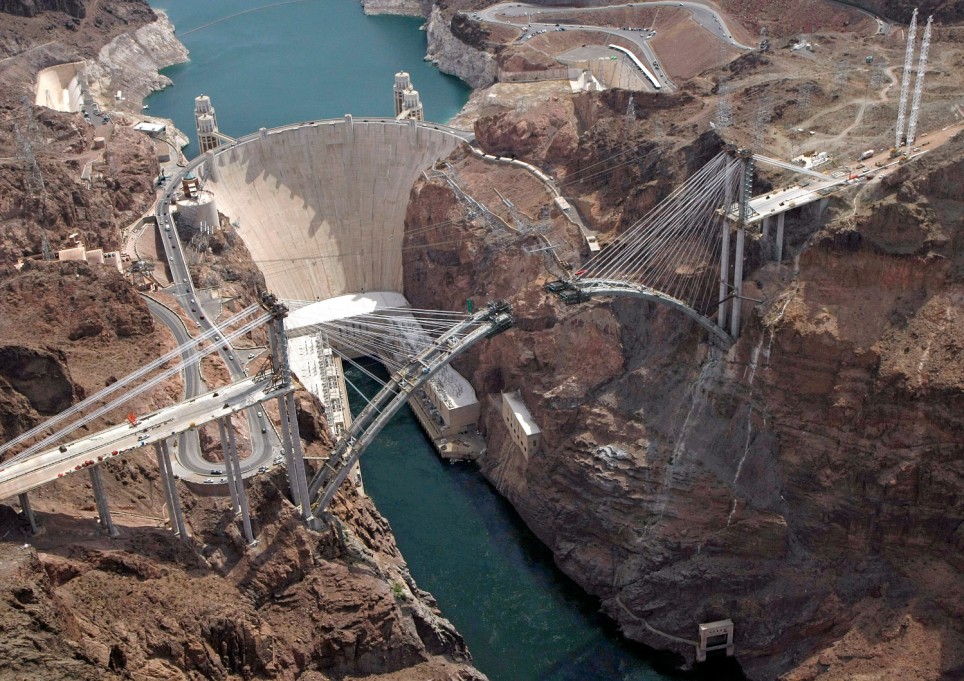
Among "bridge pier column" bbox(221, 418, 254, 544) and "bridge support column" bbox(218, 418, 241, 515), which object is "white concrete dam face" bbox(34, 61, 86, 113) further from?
"bridge pier column" bbox(221, 418, 254, 544)

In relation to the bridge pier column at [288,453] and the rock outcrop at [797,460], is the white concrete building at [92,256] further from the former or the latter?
the rock outcrop at [797,460]

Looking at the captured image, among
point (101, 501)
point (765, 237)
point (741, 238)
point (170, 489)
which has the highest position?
point (741, 238)

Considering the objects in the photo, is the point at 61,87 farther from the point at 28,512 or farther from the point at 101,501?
the point at 28,512

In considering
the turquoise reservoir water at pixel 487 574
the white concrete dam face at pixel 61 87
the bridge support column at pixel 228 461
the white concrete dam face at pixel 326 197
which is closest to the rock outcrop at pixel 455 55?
the white concrete dam face at pixel 326 197

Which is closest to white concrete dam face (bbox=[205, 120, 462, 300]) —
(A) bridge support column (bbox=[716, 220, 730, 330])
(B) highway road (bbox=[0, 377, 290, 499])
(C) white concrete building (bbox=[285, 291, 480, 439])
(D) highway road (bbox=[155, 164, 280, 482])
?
(C) white concrete building (bbox=[285, 291, 480, 439])

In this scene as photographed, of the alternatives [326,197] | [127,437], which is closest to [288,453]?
[127,437]

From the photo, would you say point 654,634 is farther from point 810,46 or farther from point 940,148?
point 810,46

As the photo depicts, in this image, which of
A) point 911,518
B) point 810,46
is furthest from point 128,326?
point 810,46
